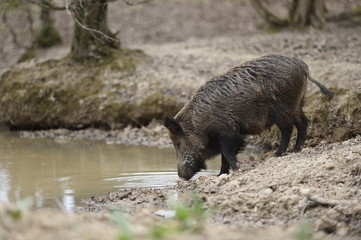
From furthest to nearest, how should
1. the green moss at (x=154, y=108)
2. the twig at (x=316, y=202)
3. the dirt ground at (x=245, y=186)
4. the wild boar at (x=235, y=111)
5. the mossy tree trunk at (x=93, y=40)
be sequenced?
the mossy tree trunk at (x=93, y=40), the green moss at (x=154, y=108), the wild boar at (x=235, y=111), the twig at (x=316, y=202), the dirt ground at (x=245, y=186)

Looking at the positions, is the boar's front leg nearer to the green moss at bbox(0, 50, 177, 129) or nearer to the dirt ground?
the dirt ground

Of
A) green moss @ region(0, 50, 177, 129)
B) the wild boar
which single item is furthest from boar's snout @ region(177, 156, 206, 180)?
green moss @ region(0, 50, 177, 129)

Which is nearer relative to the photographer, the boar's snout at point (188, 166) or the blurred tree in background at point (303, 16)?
the boar's snout at point (188, 166)

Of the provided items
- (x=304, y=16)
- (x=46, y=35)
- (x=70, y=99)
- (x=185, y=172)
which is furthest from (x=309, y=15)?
(x=185, y=172)

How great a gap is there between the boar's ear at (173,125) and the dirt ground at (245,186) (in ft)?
3.20

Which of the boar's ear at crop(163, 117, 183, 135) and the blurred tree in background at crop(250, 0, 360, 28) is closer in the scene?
the boar's ear at crop(163, 117, 183, 135)

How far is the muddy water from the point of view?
8.14 m

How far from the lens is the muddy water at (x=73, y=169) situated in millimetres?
8141

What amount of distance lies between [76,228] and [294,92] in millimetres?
5370

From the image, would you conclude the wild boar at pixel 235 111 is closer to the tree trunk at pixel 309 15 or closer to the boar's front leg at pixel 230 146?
the boar's front leg at pixel 230 146

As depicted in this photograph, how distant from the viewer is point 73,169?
389 inches

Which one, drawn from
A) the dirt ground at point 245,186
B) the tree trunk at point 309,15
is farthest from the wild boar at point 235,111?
the tree trunk at point 309,15

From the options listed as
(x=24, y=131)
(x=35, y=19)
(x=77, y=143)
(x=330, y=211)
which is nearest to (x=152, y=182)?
(x=330, y=211)

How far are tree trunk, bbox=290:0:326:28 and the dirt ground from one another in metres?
0.66
